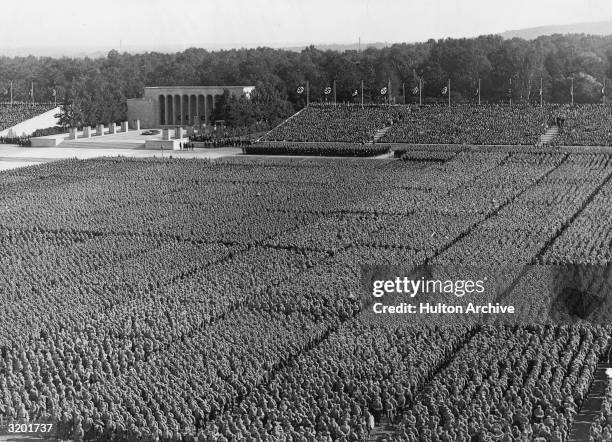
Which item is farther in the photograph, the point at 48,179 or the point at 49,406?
the point at 48,179

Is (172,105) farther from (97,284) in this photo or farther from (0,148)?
(97,284)

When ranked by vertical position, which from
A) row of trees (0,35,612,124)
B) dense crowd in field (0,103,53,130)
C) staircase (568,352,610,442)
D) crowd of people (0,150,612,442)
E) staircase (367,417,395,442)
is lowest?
staircase (367,417,395,442)

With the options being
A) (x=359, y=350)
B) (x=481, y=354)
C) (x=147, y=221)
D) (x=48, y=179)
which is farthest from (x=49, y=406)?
(x=48, y=179)

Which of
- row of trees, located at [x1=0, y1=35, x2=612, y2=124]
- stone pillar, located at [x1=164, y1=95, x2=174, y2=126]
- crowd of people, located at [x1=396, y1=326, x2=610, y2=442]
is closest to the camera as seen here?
crowd of people, located at [x1=396, y1=326, x2=610, y2=442]

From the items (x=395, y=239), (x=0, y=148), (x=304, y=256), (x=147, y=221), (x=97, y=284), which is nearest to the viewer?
(x=97, y=284)

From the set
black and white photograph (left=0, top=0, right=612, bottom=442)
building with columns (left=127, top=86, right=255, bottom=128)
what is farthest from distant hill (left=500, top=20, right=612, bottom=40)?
building with columns (left=127, top=86, right=255, bottom=128)

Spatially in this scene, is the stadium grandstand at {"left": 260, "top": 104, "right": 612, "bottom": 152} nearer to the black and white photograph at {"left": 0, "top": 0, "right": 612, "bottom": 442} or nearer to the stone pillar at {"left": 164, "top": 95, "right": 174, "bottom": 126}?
the black and white photograph at {"left": 0, "top": 0, "right": 612, "bottom": 442}

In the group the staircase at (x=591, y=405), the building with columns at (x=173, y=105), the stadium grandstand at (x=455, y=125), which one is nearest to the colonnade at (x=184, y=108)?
the building with columns at (x=173, y=105)
